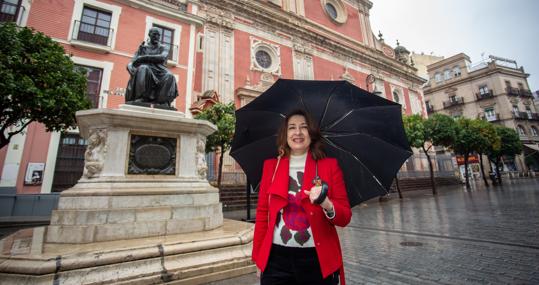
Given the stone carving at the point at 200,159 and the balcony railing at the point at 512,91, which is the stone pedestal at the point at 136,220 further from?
the balcony railing at the point at 512,91

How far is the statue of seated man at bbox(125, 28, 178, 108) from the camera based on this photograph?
15.5 feet

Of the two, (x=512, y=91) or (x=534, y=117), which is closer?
(x=512, y=91)

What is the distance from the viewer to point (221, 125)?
10836mm

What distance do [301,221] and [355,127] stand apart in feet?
3.05

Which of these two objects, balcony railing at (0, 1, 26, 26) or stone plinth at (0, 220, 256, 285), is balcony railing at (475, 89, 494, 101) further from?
balcony railing at (0, 1, 26, 26)

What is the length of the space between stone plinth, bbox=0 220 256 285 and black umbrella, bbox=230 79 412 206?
83.8 inches

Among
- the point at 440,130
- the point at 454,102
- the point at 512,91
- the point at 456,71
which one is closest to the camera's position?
the point at 440,130

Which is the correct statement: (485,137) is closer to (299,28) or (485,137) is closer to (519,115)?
(299,28)

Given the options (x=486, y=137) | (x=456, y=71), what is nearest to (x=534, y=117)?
(x=456, y=71)

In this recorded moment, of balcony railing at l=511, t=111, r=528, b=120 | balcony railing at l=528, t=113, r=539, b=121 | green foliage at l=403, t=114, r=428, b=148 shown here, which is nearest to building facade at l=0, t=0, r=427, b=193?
green foliage at l=403, t=114, r=428, b=148

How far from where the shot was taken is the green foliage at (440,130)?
18359 mm

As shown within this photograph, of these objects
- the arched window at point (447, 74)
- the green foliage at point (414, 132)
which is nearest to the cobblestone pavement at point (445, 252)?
the green foliage at point (414, 132)

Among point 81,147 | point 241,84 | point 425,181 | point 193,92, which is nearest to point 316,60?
point 241,84

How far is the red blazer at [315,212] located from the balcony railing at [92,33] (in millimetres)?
15004
